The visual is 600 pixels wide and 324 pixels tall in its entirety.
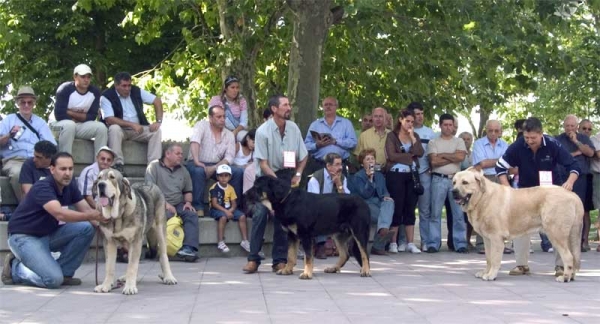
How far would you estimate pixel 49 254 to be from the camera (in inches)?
427

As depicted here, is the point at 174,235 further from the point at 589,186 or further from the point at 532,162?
the point at 589,186

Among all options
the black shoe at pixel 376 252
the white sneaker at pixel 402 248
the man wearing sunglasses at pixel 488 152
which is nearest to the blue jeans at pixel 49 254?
the black shoe at pixel 376 252

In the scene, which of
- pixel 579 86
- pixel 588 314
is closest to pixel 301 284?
pixel 588 314

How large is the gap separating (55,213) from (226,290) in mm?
2033

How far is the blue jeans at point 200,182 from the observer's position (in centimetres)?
1448

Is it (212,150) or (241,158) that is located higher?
(212,150)

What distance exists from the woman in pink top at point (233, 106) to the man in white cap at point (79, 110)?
1.83 metres

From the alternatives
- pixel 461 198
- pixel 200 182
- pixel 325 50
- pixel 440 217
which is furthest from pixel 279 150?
pixel 325 50

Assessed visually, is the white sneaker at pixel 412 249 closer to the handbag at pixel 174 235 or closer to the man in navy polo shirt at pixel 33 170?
the handbag at pixel 174 235

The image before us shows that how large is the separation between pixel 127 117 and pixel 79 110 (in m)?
0.84

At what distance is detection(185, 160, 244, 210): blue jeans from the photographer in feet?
47.5

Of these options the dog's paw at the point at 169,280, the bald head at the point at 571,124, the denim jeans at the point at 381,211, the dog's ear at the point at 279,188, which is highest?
the bald head at the point at 571,124

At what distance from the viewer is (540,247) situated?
16609 millimetres

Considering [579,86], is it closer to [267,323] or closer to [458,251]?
[458,251]
